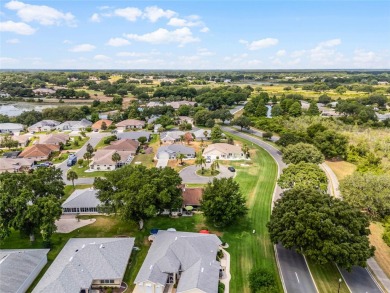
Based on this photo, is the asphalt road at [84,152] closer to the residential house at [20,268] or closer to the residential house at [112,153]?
the residential house at [112,153]

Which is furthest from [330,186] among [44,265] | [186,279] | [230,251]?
[44,265]

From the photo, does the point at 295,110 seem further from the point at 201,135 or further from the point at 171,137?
the point at 171,137

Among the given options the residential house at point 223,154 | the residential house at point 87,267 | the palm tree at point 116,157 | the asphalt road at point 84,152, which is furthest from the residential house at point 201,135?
the residential house at point 87,267

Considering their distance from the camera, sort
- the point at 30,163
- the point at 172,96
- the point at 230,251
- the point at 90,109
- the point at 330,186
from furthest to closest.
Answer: the point at 172,96
the point at 90,109
the point at 30,163
the point at 330,186
the point at 230,251

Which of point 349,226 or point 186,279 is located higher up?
point 349,226

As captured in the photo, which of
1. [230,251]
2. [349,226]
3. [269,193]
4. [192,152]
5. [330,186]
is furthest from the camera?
[192,152]

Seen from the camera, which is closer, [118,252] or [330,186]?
[118,252]

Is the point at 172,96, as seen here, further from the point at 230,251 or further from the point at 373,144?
the point at 230,251

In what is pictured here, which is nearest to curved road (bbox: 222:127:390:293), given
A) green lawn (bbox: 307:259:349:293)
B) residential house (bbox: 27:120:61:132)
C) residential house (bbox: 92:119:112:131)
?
green lawn (bbox: 307:259:349:293)
